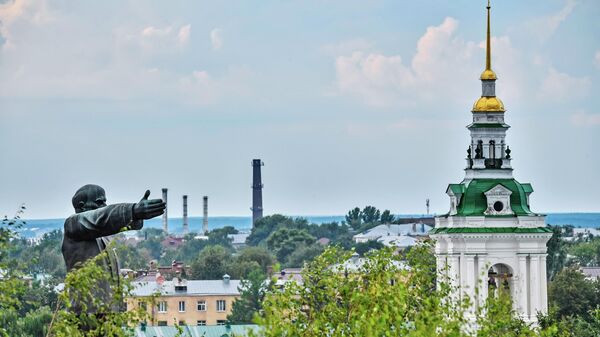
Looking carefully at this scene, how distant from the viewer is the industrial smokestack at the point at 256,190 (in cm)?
19073

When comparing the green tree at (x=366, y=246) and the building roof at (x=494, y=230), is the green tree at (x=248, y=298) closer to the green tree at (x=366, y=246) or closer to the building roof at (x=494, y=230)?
the building roof at (x=494, y=230)

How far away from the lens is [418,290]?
3167 cm

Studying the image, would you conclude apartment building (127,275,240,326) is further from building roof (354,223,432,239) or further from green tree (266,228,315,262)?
building roof (354,223,432,239)

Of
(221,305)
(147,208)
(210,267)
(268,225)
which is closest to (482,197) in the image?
(147,208)

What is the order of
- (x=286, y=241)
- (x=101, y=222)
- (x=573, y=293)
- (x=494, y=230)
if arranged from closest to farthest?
(x=101, y=222)
(x=494, y=230)
(x=573, y=293)
(x=286, y=241)

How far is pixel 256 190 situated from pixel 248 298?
100 meters

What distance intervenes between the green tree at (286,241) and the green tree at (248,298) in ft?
166

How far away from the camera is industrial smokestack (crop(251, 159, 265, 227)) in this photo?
626 ft

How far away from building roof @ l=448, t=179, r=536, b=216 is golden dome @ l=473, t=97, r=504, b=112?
1.75 metres

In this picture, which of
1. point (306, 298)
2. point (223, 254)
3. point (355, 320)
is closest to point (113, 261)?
point (355, 320)

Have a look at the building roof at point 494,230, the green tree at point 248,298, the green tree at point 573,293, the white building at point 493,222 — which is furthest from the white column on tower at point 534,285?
the green tree at point 248,298

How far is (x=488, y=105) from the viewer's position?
2334 inches

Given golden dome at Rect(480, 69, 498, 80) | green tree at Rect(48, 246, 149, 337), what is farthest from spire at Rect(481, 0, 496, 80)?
green tree at Rect(48, 246, 149, 337)

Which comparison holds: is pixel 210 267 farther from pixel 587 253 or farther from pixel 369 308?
pixel 369 308
